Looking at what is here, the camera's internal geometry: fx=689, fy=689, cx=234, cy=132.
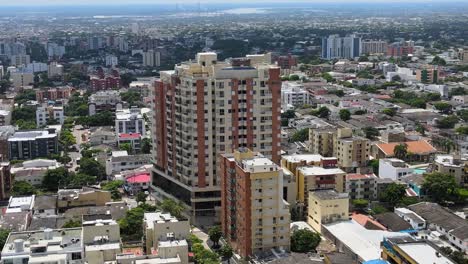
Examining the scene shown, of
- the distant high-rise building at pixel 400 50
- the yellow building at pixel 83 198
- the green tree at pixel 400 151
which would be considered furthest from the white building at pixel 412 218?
the distant high-rise building at pixel 400 50

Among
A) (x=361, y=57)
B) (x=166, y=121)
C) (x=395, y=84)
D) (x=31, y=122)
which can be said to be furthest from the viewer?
(x=361, y=57)

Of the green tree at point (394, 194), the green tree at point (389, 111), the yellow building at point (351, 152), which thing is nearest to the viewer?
the green tree at point (394, 194)

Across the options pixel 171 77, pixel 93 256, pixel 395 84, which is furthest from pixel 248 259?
pixel 395 84

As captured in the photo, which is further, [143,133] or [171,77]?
[143,133]

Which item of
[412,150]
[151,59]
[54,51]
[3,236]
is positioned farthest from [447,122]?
[54,51]

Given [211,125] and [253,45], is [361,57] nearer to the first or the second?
[253,45]

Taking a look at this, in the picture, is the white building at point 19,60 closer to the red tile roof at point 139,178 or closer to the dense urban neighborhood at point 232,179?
the dense urban neighborhood at point 232,179

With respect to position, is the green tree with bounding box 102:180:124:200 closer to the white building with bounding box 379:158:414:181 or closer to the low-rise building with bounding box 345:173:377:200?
the low-rise building with bounding box 345:173:377:200
